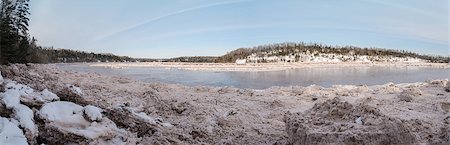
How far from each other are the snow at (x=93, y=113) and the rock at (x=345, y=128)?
2944mm

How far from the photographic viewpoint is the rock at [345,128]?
19.9ft

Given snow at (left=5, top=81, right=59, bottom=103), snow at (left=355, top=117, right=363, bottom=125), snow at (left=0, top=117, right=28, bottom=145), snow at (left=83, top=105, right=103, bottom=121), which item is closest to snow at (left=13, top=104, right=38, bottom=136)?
snow at (left=0, top=117, right=28, bottom=145)

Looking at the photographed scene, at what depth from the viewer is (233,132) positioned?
8.44 m

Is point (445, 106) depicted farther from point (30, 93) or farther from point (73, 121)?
point (30, 93)

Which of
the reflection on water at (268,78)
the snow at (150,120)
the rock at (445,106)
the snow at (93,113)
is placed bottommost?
the reflection on water at (268,78)

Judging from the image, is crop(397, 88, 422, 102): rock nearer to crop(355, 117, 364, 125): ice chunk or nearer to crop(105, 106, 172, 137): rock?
crop(355, 117, 364, 125): ice chunk

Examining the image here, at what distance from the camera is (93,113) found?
6.73m

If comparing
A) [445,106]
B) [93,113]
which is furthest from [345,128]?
[445,106]

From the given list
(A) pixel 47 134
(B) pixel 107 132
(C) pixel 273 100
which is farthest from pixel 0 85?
(C) pixel 273 100

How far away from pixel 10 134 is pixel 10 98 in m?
1.00

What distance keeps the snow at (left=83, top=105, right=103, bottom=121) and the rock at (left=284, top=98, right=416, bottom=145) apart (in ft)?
9.66

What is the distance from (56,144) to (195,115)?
3573mm

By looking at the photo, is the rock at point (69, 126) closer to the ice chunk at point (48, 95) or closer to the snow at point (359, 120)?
the ice chunk at point (48, 95)

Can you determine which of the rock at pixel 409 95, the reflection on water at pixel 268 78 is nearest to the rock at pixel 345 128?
the rock at pixel 409 95
